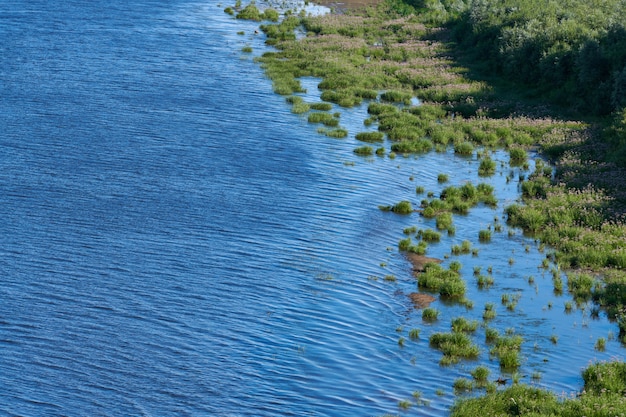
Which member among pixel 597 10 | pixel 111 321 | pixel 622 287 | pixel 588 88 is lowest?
pixel 111 321

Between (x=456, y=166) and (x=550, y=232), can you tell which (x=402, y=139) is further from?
(x=550, y=232)

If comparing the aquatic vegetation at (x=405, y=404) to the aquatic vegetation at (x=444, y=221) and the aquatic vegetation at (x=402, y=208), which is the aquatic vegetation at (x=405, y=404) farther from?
the aquatic vegetation at (x=402, y=208)

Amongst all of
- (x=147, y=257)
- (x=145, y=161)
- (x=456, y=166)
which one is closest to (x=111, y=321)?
(x=147, y=257)

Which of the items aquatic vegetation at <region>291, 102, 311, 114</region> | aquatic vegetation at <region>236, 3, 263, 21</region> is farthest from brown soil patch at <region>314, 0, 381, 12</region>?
aquatic vegetation at <region>291, 102, 311, 114</region>

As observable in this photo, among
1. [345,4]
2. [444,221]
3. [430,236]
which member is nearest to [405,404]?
[430,236]

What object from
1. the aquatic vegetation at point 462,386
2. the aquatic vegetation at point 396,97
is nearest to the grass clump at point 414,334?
the aquatic vegetation at point 462,386

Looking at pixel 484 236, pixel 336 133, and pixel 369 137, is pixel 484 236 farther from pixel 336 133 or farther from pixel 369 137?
pixel 336 133

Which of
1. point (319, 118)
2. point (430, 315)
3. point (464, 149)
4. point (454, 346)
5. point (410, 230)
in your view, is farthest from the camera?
point (319, 118)
